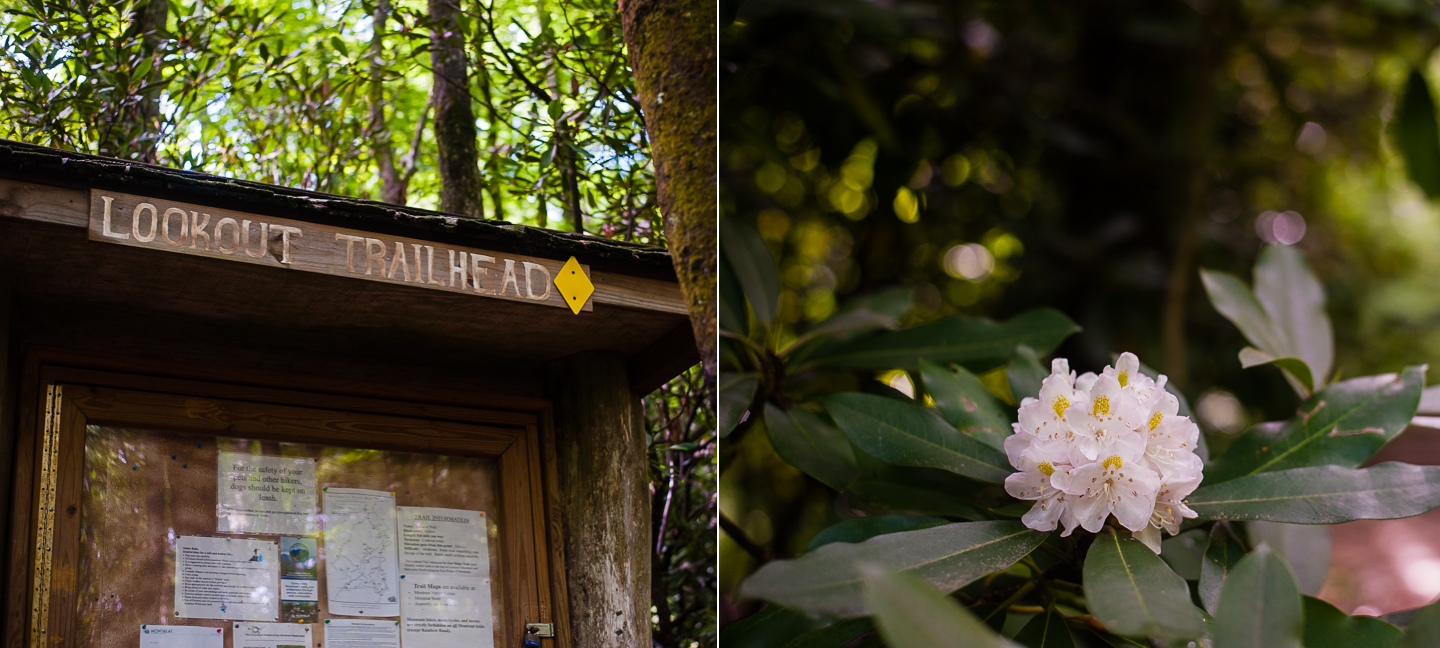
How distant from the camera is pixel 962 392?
103 cm

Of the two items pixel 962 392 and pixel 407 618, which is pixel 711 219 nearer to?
pixel 962 392

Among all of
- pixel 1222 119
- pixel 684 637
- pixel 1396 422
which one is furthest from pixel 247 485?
pixel 1222 119

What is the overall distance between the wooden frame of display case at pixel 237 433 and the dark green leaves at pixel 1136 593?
84cm

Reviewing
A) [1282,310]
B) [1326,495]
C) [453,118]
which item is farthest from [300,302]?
[1282,310]

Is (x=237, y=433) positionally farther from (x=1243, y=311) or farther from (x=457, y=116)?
(x=1243, y=311)

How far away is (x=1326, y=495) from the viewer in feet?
2.75

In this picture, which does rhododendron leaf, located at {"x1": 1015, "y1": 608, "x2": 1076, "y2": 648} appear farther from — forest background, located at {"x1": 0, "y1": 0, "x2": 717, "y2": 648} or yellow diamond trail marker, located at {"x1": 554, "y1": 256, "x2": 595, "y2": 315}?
yellow diamond trail marker, located at {"x1": 554, "y1": 256, "x2": 595, "y2": 315}

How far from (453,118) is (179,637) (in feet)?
2.38

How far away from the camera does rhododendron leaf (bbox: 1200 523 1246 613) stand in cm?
83

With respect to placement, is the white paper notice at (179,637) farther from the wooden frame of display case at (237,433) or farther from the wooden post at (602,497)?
the wooden post at (602,497)

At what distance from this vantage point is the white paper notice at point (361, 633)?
4.01 ft

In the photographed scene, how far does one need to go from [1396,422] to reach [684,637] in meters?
0.88

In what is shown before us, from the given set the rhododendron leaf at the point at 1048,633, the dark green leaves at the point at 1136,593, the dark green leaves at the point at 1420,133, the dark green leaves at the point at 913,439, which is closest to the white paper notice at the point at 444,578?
the dark green leaves at the point at 913,439

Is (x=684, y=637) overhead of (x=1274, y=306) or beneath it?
beneath
